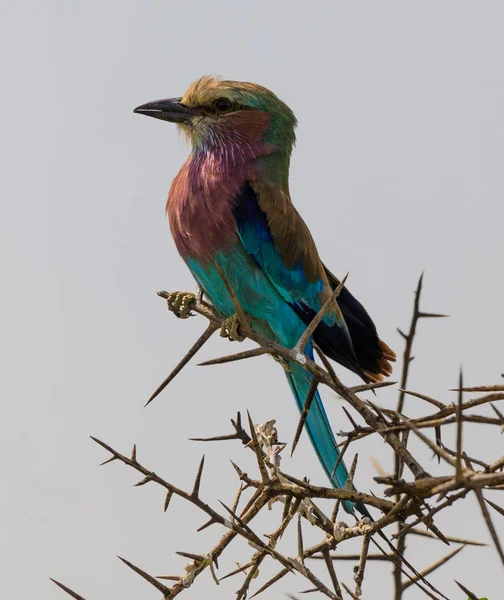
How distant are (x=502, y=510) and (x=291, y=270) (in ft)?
6.35

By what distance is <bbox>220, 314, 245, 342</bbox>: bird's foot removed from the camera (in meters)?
3.16

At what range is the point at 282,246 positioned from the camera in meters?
3.77

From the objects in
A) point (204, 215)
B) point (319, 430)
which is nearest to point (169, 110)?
point (204, 215)

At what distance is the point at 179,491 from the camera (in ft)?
7.19

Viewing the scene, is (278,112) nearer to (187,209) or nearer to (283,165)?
(283,165)

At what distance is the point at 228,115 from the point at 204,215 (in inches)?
25.3

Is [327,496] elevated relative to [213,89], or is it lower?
lower

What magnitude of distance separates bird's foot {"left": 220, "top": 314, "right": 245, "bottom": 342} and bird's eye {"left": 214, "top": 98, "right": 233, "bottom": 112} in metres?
1.26

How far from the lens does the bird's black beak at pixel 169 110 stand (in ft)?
13.4

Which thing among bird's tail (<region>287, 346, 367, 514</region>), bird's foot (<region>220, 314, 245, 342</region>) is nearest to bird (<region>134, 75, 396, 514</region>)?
bird's tail (<region>287, 346, 367, 514</region>)

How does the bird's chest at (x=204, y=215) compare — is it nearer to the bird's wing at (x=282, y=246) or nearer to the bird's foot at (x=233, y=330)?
the bird's wing at (x=282, y=246)

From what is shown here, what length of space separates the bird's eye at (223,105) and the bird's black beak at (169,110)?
0.32ft

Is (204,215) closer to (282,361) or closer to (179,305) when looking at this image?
(179,305)

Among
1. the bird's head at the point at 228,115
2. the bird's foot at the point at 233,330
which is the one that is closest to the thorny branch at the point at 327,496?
the bird's foot at the point at 233,330
